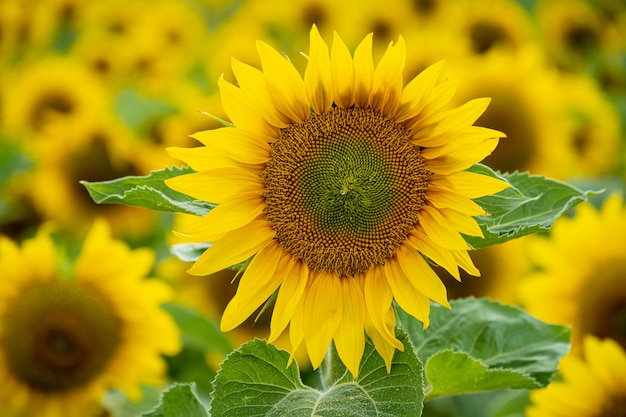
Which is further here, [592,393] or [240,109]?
[592,393]

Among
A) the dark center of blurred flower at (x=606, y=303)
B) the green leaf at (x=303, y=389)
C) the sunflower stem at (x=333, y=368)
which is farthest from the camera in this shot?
the dark center of blurred flower at (x=606, y=303)

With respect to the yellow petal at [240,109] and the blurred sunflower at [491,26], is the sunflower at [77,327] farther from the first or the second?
the blurred sunflower at [491,26]

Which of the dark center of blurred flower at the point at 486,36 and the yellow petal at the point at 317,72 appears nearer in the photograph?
the yellow petal at the point at 317,72

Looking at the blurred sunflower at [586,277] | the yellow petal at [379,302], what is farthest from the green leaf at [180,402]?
the blurred sunflower at [586,277]

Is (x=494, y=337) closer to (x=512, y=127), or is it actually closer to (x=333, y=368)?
(x=333, y=368)

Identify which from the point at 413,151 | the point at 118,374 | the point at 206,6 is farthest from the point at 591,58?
the point at 413,151

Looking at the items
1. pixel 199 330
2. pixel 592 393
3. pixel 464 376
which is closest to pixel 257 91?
pixel 464 376

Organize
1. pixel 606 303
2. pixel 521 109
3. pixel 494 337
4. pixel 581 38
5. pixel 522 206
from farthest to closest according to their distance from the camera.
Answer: pixel 581 38, pixel 521 109, pixel 606 303, pixel 494 337, pixel 522 206

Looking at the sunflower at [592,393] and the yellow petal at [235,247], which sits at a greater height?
the yellow petal at [235,247]

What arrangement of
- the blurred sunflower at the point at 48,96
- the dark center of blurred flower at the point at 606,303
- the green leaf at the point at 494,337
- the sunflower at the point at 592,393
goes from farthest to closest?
1. the blurred sunflower at the point at 48,96
2. the dark center of blurred flower at the point at 606,303
3. the sunflower at the point at 592,393
4. the green leaf at the point at 494,337
